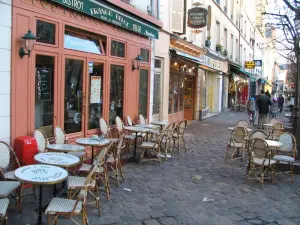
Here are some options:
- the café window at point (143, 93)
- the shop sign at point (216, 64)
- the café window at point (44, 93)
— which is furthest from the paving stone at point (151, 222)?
the shop sign at point (216, 64)

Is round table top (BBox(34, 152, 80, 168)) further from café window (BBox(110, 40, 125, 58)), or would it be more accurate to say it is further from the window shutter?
the window shutter

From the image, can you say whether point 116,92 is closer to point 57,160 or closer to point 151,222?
point 57,160

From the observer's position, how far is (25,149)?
5711mm

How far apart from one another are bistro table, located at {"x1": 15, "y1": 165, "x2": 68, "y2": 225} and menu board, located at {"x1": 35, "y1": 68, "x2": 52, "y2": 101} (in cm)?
243

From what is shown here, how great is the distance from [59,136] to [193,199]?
9.28 feet

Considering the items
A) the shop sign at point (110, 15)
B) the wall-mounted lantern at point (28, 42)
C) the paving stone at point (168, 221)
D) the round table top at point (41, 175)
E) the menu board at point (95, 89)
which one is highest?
the shop sign at point (110, 15)

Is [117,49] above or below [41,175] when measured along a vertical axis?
above

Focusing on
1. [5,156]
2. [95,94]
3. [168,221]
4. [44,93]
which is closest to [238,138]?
[95,94]

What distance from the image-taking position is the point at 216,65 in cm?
2141

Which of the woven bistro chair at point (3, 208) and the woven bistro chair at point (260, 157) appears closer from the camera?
the woven bistro chair at point (3, 208)

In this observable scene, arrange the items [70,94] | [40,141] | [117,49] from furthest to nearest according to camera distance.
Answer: [117,49]
[70,94]
[40,141]

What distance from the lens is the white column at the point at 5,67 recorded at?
5641mm

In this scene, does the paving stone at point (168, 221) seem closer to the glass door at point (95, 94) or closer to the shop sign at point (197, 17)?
the glass door at point (95, 94)

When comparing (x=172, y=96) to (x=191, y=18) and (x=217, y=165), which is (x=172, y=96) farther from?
(x=217, y=165)
